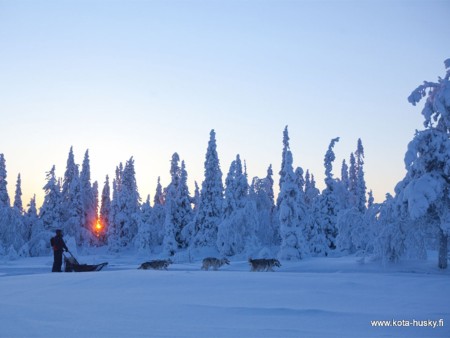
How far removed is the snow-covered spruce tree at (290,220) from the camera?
30.0 metres

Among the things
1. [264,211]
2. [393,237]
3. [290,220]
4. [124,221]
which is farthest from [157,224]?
[393,237]

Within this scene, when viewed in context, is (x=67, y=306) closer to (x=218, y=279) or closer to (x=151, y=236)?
(x=218, y=279)

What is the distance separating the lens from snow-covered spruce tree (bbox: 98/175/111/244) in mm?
76375

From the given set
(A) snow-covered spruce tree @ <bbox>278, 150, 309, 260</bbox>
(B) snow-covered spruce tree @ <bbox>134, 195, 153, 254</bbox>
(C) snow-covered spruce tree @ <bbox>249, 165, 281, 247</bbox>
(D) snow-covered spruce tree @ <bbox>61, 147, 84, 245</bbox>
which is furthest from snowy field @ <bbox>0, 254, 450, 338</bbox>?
(D) snow-covered spruce tree @ <bbox>61, 147, 84, 245</bbox>

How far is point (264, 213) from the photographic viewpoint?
5297cm

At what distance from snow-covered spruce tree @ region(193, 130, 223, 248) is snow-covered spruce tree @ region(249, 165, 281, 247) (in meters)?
4.50

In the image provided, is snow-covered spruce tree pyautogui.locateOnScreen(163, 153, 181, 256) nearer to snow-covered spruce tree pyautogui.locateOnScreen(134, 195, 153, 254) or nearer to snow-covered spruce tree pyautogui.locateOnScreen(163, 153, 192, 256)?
snow-covered spruce tree pyautogui.locateOnScreen(163, 153, 192, 256)

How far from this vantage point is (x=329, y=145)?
3722 centimetres

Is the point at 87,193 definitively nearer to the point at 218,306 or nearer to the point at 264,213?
the point at 264,213

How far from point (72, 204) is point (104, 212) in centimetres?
2371

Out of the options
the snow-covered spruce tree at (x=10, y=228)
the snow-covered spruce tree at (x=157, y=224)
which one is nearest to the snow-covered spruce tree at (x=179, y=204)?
the snow-covered spruce tree at (x=157, y=224)

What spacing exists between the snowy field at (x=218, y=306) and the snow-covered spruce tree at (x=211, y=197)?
34.1 metres

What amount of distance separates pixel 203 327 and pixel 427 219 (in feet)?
45.3

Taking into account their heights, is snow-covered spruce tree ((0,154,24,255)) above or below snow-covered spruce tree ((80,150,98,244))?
below
